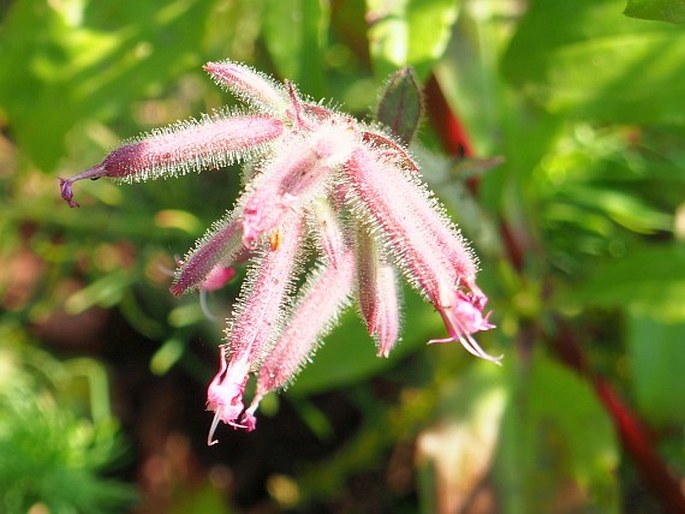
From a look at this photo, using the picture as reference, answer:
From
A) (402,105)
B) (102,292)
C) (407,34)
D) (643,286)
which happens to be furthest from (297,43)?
(102,292)

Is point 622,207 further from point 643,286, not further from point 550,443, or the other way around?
point 550,443

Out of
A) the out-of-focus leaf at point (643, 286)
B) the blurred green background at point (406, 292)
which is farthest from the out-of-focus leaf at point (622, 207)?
the out-of-focus leaf at point (643, 286)

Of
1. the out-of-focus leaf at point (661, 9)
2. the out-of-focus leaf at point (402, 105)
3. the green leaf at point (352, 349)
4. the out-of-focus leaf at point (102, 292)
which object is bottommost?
the out-of-focus leaf at point (102, 292)

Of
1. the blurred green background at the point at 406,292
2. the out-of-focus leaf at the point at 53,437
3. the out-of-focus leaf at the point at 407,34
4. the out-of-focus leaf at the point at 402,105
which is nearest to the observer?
the out-of-focus leaf at the point at 402,105

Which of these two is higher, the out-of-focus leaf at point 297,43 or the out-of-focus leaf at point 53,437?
the out-of-focus leaf at point 297,43

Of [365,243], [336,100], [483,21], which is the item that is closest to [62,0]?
[336,100]

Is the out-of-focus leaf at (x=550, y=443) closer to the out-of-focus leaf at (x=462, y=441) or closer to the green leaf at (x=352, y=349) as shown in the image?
the out-of-focus leaf at (x=462, y=441)

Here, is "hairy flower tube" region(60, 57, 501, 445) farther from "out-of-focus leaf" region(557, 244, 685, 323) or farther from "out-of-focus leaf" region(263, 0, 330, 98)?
"out-of-focus leaf" region(557, 244, 685, 323)

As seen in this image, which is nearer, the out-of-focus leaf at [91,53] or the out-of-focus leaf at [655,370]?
the out-of-focus leaf at [91,53]
